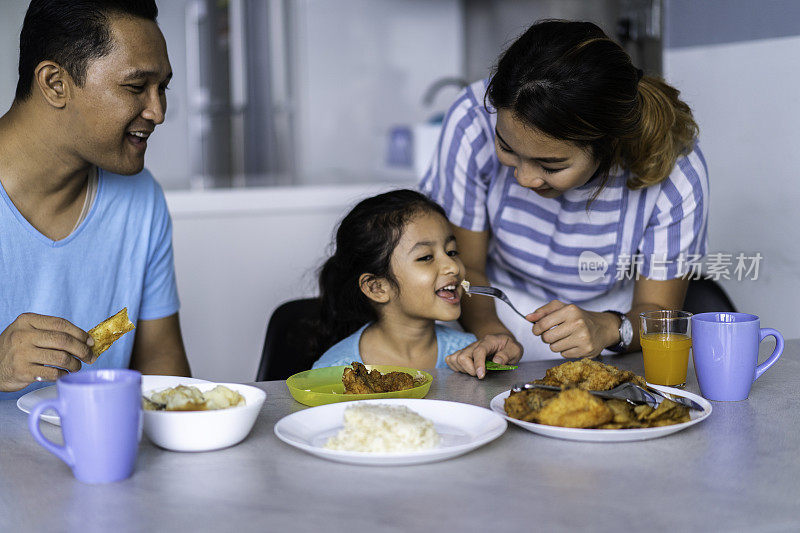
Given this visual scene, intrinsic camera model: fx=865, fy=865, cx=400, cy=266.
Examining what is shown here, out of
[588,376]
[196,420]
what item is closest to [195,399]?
[196,420]

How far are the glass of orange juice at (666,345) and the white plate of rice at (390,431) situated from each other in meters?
0.35

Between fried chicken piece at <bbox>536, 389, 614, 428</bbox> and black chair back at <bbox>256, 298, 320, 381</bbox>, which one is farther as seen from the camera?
black chair back at <bbox>256, 298, 320, 381</bbox>

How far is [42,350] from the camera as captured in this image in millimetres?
1106

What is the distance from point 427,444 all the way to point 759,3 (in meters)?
1.74

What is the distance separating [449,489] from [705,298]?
4.10 feet

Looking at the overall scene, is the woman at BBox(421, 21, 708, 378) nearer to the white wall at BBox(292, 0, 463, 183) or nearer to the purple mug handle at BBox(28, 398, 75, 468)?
the purple mug handle at BBox(28, 398, 75, 468)

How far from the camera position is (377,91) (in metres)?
5.16

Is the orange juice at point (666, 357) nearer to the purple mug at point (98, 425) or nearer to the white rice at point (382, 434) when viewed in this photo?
the white rice at point (382, 434)

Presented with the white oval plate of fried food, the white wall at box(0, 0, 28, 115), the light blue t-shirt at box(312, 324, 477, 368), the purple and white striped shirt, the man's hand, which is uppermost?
the white wall at box(0, 0, 28, 115)

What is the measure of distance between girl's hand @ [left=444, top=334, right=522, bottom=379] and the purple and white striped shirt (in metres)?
0.38

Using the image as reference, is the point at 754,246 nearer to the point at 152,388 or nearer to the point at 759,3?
the point at 759,3

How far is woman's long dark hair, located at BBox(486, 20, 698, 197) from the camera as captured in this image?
55.5 inches

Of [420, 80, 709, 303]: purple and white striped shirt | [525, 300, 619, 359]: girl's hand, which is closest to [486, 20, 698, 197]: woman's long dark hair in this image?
[420, 80, 709, 303]: purple and white striped shirt

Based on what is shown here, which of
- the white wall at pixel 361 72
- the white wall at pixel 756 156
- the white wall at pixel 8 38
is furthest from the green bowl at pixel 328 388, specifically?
the white wall at pixel 361 72
